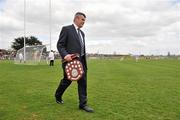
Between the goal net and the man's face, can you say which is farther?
the goal net

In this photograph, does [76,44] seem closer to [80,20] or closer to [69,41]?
[69,41]

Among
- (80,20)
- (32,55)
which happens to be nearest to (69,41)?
(80,20)

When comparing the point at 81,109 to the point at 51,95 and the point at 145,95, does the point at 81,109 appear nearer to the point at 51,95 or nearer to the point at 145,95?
the point at 51,95

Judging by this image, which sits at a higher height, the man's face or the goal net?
the man's face

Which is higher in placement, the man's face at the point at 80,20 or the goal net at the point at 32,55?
the man's face at the point at 80,20

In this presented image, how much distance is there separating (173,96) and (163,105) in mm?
2073

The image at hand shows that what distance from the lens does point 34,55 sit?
175 feet

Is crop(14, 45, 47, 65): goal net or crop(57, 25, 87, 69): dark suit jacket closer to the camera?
crop(57, 25, 87, 69): dark suit jacket

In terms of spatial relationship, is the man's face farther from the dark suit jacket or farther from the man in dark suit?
the dark suit jacket

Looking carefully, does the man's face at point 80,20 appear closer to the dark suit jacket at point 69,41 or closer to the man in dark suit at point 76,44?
the man in dark suit at point 76,44

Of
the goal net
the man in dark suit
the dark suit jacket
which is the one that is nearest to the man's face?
the man in dark suit

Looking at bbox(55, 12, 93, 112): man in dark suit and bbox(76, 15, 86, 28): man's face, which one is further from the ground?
bbox(76, 15, 86, 28): man's face

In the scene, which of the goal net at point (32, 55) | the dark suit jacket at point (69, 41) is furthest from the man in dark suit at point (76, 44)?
the goal net at point (32, 55)

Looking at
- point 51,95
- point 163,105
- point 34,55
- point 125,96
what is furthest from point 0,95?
point 34,55
